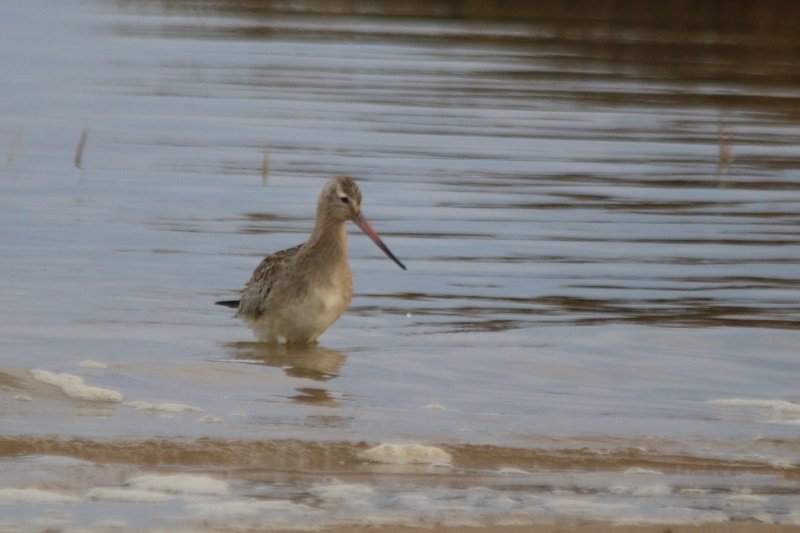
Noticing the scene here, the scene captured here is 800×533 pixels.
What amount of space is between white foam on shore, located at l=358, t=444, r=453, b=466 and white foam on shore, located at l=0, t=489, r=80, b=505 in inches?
54.6

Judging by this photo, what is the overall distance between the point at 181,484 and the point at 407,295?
5131 millimetres

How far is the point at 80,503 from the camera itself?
6512 millimetres

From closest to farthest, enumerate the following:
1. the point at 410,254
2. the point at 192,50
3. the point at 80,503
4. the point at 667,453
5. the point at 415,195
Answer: the point at 80,503 → the point at 667,453 → the point at 410,254 → the point at 415,195 → the point at 192,50

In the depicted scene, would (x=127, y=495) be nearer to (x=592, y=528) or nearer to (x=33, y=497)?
(x=33, y=497)

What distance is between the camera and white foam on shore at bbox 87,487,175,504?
6590 millimetres

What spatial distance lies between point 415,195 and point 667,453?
27.1 ft

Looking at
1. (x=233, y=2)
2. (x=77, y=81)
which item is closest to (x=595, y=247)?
(x=77, y=81)

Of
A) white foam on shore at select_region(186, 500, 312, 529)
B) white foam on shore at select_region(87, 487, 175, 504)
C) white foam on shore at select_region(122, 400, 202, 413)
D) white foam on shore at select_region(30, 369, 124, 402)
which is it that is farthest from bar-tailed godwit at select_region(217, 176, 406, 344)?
white foam on shore at select_region(186, 500, 312, 529)

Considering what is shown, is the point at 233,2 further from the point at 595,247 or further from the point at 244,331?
the point at 244,331

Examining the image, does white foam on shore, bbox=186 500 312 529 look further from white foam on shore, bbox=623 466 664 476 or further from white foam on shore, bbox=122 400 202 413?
white foam on shore, bbox=122 400 202 413

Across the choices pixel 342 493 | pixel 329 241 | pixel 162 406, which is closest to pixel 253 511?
pixel 342 493

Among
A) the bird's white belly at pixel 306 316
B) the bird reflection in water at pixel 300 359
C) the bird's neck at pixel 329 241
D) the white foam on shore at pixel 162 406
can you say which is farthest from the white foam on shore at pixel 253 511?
the bird's neck at pixel 329 241

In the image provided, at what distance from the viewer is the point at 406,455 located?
24.6 ft

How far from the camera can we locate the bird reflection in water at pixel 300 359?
9.00m
